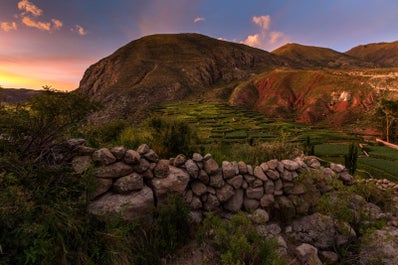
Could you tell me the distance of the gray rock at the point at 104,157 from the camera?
495 centimetres

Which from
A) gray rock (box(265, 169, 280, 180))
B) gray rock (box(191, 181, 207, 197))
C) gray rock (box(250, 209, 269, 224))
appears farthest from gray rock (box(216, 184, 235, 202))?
gray rock (box(265, 169, 280, 180))

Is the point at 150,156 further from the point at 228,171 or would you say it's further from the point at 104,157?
the point at 228,171

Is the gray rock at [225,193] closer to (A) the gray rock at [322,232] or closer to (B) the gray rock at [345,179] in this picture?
(A) the gray rock at [322,232]

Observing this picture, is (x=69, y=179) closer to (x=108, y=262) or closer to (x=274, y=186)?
(x=108, y=262)

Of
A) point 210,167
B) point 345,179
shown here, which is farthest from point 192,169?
point 345,179

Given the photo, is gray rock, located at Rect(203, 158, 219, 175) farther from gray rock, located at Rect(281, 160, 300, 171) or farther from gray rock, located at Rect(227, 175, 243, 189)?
gray rock, located at Rect(281, 160, 300, 171)

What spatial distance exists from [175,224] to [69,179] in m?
2.37

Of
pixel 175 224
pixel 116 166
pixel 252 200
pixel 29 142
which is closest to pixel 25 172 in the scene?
pixel 29 142

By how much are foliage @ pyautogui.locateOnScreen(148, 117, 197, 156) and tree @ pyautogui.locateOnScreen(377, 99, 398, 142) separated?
52640mm

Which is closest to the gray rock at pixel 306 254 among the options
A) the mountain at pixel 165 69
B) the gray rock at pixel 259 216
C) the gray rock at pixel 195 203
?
the gray rock at pixel 259 216

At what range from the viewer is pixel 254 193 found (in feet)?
21.1

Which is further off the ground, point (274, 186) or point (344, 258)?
point (274, 186)

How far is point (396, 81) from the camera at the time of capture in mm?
69125

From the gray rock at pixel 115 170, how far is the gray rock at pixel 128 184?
0.37 ft
